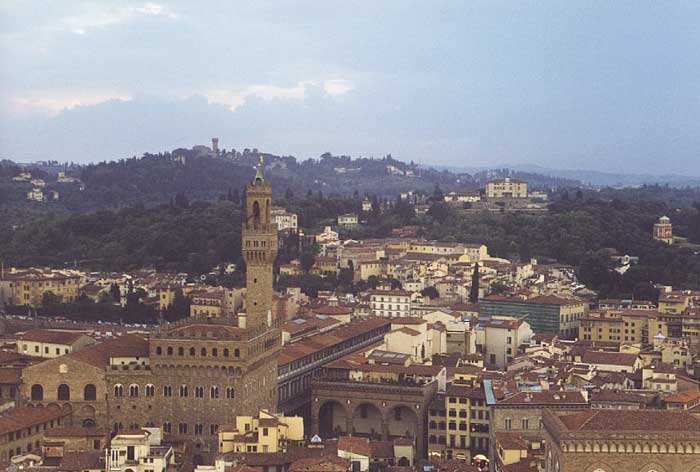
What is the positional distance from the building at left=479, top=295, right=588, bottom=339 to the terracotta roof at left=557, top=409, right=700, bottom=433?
90.8 feet

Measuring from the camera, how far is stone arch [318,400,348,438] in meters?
36.6

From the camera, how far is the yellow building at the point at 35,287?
62.5 metres

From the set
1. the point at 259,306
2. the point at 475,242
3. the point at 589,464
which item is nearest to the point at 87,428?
the point at 259,306

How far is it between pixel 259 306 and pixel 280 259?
34639 millimetres

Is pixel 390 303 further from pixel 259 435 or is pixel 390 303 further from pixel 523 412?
pixel 259 435

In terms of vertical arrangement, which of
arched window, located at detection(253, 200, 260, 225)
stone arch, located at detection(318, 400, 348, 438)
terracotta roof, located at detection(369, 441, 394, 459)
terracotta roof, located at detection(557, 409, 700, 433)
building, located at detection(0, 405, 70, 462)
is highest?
arched window, located at detection(253, 200, 260, 225)

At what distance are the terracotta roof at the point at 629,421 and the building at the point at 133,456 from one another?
10499mm

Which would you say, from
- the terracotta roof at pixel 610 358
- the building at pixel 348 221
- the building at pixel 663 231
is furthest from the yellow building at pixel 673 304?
the building at pixel 348 221

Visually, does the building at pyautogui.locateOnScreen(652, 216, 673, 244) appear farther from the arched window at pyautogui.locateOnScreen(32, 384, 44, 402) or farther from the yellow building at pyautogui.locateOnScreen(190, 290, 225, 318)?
the arched window at pyautogui.locateOnScreen(32, 384, 44, 402)

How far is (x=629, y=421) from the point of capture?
70.9 feet

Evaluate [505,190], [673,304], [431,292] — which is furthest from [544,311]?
[505,190]

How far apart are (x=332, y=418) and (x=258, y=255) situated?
257 inches

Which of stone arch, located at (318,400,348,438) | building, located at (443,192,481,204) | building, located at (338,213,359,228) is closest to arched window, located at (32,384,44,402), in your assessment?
stone arch, located at (318,400,348,438)

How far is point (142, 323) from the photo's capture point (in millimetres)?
57594
